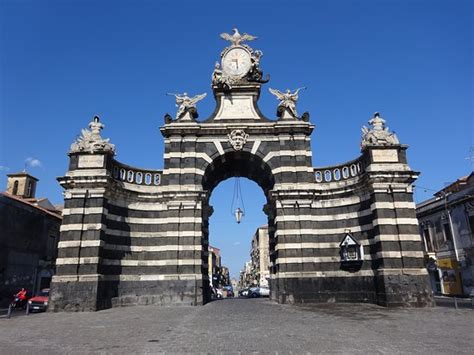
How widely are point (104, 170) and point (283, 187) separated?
36.8ft

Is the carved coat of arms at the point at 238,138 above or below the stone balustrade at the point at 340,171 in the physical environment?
above

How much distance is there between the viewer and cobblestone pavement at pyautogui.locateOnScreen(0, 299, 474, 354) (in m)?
8.76

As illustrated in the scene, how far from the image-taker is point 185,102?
24.8 m

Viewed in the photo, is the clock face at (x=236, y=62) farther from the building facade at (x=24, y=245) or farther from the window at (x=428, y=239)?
the window at (x=428, y=239)

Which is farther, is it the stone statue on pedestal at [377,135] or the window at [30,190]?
the window at [30,190]

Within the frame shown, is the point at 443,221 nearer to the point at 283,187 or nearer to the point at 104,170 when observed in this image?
the point at 283,187

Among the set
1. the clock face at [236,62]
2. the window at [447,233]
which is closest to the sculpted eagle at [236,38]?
the clock face at [236,62]

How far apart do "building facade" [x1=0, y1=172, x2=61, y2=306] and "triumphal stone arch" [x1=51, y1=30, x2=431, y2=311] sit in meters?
13.1

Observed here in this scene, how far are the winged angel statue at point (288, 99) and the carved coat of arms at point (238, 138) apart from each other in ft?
11.9

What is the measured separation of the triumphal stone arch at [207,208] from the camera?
20.0 metres

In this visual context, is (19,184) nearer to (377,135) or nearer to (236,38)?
(236,38)

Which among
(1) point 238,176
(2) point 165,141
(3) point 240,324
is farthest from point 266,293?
(3) point 240,324

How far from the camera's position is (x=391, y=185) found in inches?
816

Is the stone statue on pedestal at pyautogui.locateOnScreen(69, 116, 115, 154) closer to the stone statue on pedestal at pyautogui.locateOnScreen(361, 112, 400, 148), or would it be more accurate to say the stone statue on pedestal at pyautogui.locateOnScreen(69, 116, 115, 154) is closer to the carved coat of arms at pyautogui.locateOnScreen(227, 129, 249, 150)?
the carved coat of arms at pyautogui.locateOnScreen(227, 129, 249, 150)
